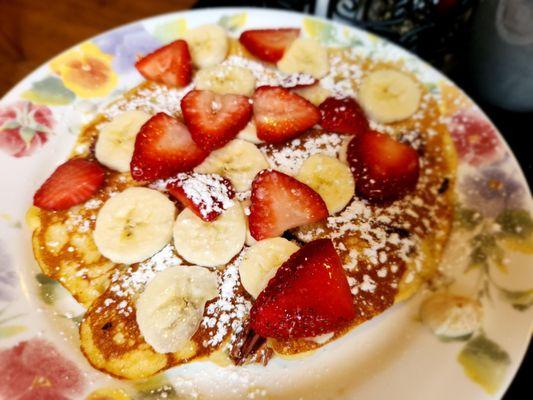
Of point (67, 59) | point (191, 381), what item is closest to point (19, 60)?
point (67, 59)

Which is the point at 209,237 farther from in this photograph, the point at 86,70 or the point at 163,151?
the point at 86,70

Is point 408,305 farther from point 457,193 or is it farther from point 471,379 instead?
point 457,193

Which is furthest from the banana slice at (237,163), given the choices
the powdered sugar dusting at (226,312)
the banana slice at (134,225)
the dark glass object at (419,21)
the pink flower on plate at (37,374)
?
the dark glass object at (419,21)

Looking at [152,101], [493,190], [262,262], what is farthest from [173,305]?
[493,190]

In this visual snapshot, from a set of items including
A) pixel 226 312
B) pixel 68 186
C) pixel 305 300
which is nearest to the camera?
pixel 305 300

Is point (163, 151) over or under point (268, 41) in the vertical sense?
under

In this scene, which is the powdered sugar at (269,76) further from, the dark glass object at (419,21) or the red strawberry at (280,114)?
the dark glass object at (419,21)
